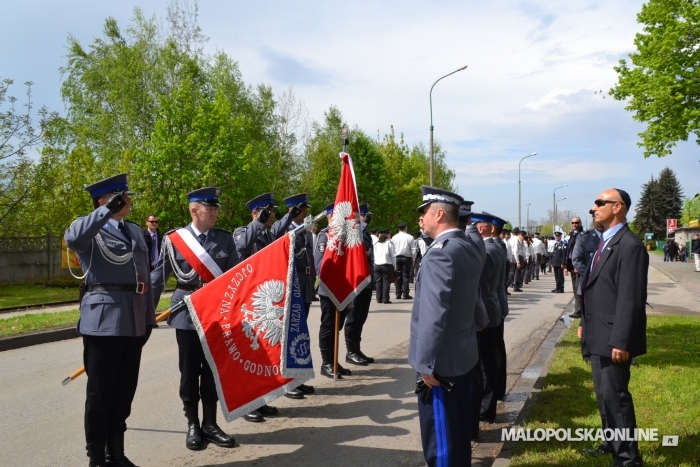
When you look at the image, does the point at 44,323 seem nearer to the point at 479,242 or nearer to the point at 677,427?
the point at 479,242

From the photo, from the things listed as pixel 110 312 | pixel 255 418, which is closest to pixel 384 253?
pixel 255 418

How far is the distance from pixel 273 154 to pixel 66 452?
41736 mm

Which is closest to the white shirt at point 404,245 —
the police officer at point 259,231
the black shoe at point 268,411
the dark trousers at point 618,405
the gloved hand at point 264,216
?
the police officer at point 259,231

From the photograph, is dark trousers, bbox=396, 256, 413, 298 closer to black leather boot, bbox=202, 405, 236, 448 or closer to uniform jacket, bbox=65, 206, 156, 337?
black leather boot, bbox=202, 405, 236, 448

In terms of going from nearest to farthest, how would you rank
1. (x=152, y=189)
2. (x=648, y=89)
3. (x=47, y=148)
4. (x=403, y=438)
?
(x=403, y=438) → (x=648, y=89) → (x=47, y=148) → (x=152, y=189)

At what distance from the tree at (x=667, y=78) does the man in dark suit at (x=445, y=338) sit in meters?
16.9

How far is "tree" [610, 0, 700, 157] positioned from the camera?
18438mm

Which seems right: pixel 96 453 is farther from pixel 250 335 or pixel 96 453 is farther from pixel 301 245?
pixel 301 245

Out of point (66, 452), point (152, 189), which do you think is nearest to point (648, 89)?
point (66, 452)

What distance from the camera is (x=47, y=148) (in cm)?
2088

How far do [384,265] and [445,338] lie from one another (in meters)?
13.5

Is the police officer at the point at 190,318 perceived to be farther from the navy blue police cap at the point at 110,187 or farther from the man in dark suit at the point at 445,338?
the man in dark suit at the point at 445,338

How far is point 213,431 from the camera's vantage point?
5.38m

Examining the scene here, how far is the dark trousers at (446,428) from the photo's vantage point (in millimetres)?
3617
